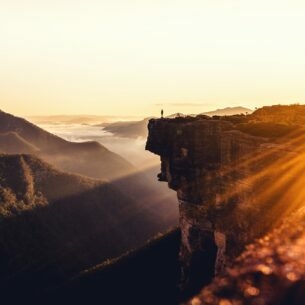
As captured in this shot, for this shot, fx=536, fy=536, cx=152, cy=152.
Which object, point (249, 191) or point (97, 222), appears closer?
point (249, 191)

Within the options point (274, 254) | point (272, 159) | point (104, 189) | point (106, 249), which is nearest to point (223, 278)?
point (274, 254)

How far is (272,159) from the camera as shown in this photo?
101 feet

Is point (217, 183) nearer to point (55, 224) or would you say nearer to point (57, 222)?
point (55, 224)

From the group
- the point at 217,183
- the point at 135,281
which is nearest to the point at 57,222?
the point at 135,281

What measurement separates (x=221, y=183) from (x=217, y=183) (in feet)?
2.64

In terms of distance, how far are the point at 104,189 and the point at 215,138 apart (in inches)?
6027

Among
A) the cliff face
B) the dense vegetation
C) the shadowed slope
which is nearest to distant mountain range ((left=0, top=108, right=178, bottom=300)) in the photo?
the shadowed slope

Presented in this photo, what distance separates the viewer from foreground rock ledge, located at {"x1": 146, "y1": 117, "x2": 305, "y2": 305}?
30.5 meters

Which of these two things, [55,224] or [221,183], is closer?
[221,183]

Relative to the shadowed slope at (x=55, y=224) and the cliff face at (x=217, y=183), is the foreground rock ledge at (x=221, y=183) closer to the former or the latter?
the cliff face at (x=217, y=183)

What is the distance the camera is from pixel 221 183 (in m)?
38.0

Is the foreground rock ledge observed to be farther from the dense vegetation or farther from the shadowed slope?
the shadowed slope

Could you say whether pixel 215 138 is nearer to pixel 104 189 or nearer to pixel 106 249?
pixel 106 249

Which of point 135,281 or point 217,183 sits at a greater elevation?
point 217,183
